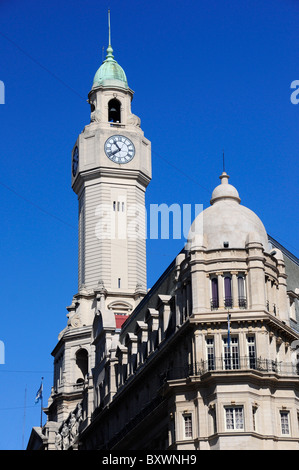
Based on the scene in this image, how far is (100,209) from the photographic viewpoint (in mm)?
140000

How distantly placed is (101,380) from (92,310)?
2573 cm

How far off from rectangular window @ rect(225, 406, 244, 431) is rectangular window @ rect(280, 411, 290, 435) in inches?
145

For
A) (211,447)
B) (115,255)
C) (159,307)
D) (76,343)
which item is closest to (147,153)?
(115,255)

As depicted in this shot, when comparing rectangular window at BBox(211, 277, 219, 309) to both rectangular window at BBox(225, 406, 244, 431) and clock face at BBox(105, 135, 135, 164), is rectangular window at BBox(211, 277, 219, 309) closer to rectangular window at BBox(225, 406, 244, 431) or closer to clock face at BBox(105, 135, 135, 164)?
rectangular window at BBox(225, 406, 244, 431)

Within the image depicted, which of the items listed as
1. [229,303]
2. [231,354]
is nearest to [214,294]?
[229,303]

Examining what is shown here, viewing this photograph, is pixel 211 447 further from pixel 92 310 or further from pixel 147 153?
pixel 147 153

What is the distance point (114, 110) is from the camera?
5842 inches

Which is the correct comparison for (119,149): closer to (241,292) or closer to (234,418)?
(241,292)

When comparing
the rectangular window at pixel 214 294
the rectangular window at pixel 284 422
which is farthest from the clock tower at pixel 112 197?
the rectangular window at pixel 284 422

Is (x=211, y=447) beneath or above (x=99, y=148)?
beneath

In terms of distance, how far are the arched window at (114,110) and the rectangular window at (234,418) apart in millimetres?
75169

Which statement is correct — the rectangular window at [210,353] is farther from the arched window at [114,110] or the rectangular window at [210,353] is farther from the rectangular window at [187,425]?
the arched window at [114,110]

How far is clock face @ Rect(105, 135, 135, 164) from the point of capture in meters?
142

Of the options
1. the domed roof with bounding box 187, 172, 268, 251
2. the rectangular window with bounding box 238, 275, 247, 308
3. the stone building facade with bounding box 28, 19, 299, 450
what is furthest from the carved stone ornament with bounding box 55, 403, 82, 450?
the rectangular window with bounding box 238, 275, 247, 308
